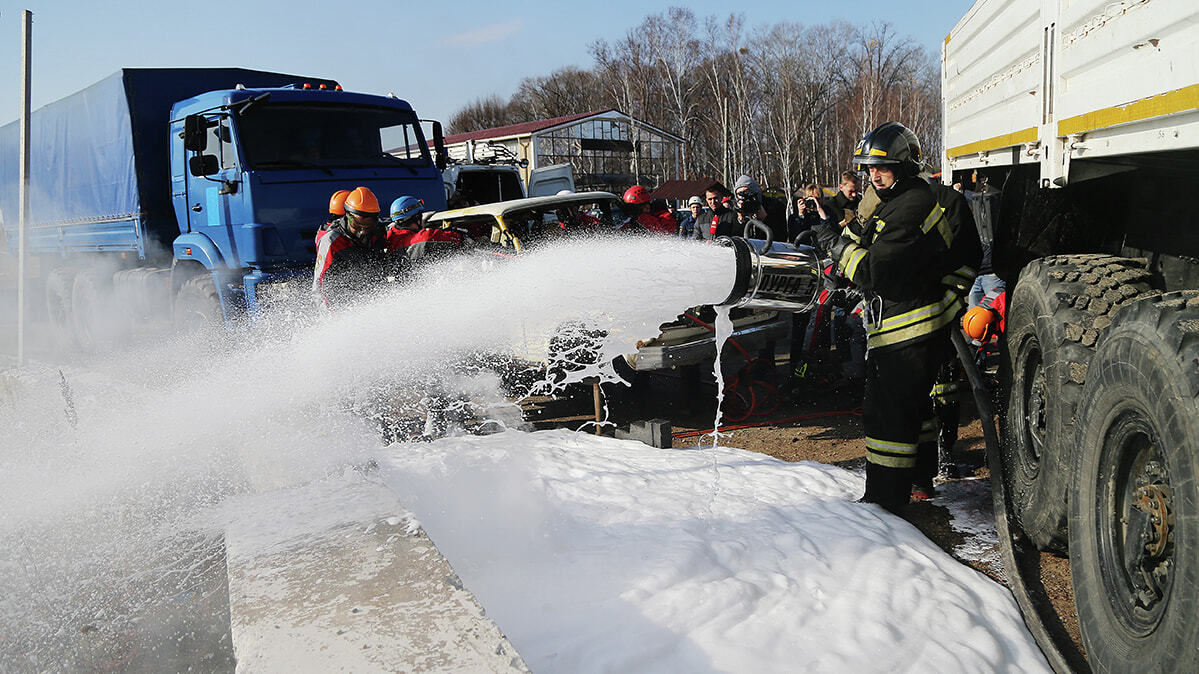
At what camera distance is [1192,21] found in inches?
73.9

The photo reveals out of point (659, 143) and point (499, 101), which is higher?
point (499, 101)

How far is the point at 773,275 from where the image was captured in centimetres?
385

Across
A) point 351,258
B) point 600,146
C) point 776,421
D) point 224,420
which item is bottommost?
point 776,421

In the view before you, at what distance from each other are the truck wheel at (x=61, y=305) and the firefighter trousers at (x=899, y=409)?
11.3 meters

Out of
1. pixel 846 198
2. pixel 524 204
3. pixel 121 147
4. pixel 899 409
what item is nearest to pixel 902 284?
pixel 899 409

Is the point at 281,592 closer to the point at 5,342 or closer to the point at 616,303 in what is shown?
the point at 616,303

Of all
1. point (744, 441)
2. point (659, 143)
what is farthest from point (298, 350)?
point (659, 143)

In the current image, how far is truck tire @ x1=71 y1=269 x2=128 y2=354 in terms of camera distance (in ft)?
33.0

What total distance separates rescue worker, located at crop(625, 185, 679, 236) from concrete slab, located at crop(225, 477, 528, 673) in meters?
5.34

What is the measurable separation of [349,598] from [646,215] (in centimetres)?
610

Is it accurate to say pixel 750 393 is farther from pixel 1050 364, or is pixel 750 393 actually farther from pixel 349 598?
pixel 349 598

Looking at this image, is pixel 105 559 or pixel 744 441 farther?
pixel 744 441

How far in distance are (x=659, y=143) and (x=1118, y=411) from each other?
4213 centimetres

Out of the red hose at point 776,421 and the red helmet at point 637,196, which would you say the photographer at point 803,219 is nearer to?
the red helmet at point 637,196
